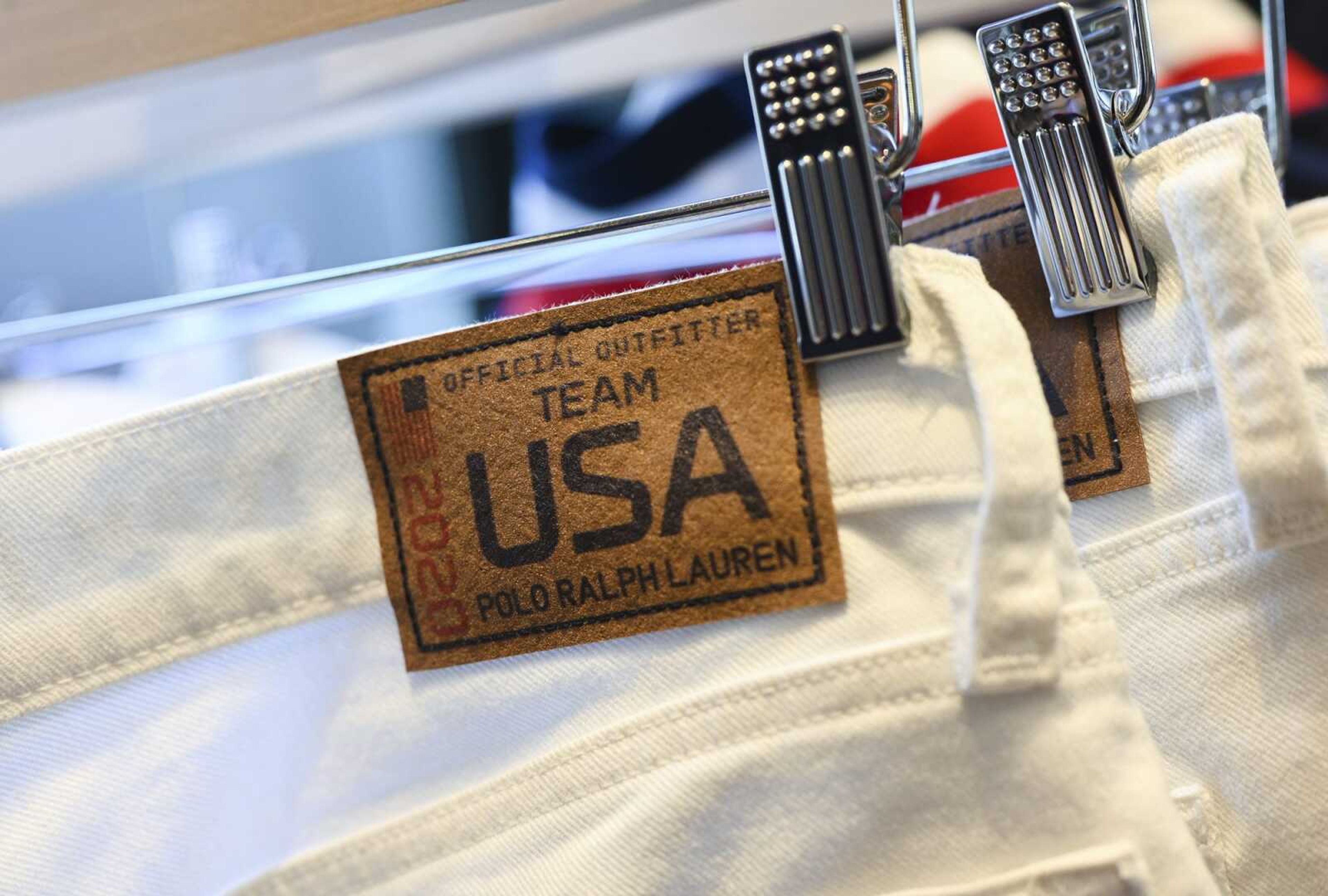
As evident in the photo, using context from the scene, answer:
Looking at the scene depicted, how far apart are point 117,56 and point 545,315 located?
25cm

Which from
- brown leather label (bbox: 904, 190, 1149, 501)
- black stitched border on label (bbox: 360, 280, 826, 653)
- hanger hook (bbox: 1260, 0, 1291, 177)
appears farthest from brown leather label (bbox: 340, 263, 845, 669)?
hanger hook (bbox: 1260, 0, 1291, 177)

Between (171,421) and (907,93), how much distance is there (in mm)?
333

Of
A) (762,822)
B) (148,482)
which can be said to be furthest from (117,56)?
(762,822)

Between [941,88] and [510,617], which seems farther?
[941,88]

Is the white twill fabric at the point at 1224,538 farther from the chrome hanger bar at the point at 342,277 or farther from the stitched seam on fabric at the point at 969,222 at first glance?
the chrome hanger bar at the point at 342,277

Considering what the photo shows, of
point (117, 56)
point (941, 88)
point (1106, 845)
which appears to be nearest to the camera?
point (1106, 845)

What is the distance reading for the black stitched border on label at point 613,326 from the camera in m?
0.38

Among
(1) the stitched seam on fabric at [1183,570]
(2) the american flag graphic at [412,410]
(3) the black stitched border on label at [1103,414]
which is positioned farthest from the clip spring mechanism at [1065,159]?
(2) the american flag graphic at [412,410]

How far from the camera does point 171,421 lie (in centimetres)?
41

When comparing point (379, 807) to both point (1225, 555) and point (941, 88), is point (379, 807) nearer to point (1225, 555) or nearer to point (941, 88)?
point (1225, 555)

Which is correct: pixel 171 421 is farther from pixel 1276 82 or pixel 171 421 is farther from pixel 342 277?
pixel 1276 82

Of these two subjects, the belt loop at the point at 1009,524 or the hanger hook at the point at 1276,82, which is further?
the hanger hook at the point at 1276,82

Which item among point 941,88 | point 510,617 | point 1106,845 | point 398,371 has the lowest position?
point 1106,845

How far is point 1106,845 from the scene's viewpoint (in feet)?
1.18
